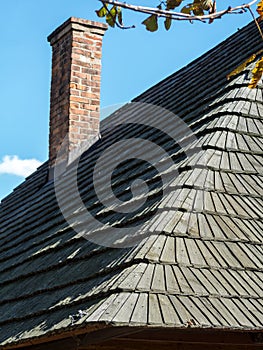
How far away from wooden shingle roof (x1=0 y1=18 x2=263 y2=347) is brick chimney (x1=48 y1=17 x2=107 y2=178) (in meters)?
2.18

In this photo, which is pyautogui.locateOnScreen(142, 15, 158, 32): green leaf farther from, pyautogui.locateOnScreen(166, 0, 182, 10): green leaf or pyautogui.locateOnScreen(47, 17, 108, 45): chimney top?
pyautogui.locateOnScreen(47, 17, 108, 45): chimney top

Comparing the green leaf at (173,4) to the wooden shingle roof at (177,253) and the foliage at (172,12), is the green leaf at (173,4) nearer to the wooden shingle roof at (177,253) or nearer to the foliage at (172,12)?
the foliage at (172,12)

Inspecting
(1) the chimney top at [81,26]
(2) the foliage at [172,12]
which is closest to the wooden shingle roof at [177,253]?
(2) the foliage at [172,12]

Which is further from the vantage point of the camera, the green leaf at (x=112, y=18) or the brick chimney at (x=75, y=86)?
the brick chimney at (x=75, y=86)

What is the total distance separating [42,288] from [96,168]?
2822 mm

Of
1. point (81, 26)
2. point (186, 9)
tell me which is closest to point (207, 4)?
point (186, 9)

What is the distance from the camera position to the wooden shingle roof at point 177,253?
4.26m

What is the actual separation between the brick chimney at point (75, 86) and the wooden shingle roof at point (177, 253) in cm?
218

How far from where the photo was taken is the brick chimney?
32.5ft

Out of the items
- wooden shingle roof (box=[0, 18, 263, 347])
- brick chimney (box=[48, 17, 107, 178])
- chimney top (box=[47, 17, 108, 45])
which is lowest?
wooden shingle roof (box=[0, 18, 263, 347])

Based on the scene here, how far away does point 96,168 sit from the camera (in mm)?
8406

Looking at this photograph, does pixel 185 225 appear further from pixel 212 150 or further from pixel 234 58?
pixel 234 58

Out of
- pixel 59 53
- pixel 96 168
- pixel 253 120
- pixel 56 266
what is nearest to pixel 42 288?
pixel 56 266

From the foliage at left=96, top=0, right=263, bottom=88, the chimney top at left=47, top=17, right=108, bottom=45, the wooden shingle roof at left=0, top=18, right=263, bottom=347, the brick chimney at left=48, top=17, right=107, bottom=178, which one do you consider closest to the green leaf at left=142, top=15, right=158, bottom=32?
the foliage at left=96, top=0, right=263, bottom=88
